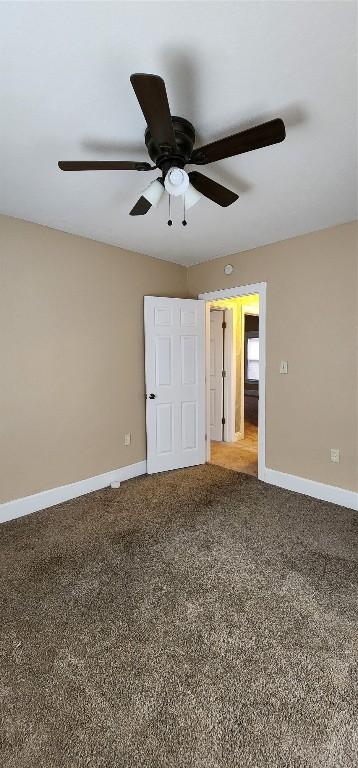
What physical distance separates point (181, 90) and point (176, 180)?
1.17 ft

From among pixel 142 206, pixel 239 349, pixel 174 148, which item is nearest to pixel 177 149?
pixel 174 148

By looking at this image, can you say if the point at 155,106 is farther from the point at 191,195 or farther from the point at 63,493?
the point at 63,493

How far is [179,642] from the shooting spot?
1566 millimetres

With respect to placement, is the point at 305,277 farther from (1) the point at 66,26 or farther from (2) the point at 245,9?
(1) the point at 66,26

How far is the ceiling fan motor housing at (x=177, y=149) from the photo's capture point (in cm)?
152

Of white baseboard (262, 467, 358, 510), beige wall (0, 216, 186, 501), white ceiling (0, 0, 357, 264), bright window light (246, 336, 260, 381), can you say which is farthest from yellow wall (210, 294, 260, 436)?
white ceiling (0, 0, 357, 264)

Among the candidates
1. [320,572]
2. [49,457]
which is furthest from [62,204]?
[320,572]

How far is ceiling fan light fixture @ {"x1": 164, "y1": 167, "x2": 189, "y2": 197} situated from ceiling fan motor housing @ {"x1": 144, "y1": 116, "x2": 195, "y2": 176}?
6 centimetres

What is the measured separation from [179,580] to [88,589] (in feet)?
1.75

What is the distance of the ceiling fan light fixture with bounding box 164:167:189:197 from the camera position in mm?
1515

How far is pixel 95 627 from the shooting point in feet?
5.45

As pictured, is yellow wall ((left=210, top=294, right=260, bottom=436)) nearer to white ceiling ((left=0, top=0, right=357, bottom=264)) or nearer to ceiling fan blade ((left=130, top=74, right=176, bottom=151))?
white ceiling ((left=0, top=0, right=357, bottom=264))

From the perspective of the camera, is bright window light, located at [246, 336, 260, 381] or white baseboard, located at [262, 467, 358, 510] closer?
white baseboard, located at [262, 467, 358, 510]

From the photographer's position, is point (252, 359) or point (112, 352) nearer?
point (112, 352)
